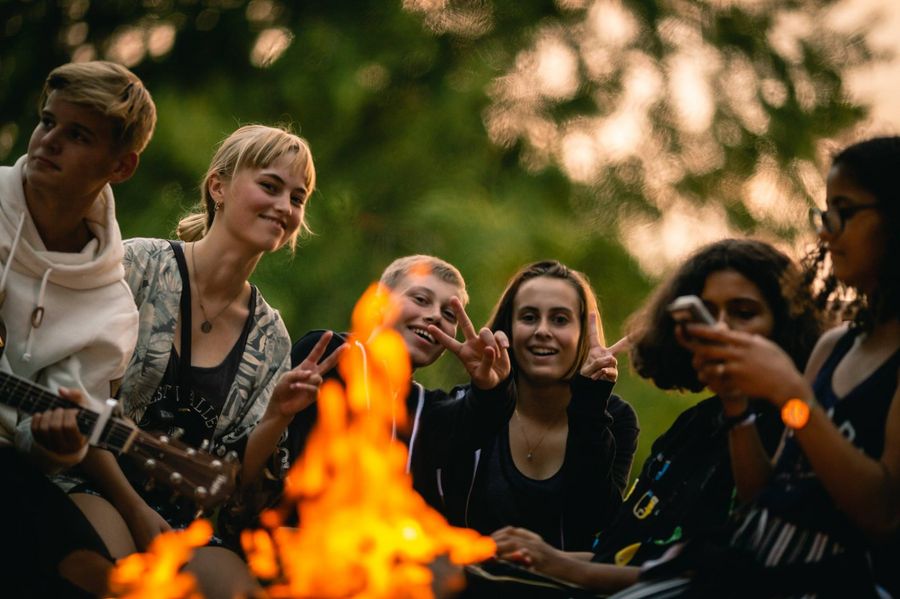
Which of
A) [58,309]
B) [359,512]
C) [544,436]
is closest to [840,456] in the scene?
[544,436]

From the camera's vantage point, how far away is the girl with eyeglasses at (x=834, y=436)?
80.0 inches

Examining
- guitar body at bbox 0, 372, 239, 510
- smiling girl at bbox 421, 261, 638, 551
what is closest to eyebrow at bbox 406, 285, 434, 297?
smiling girl at bbox 421, 261, 638, 551

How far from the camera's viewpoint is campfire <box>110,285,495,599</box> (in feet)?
10.4

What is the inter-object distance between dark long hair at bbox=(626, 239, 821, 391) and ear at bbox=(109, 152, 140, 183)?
157 centimetres

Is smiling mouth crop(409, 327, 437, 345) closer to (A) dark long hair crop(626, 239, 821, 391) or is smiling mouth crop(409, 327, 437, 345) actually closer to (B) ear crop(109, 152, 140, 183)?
(A) dark long hair crop(626, 239, 821, 391)

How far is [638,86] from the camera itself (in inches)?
264

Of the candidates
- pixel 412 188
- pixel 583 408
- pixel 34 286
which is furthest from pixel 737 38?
pixel 34 286

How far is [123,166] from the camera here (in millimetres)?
3029

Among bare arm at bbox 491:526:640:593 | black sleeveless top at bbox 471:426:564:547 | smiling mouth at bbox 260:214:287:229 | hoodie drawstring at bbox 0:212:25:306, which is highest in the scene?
smiling mouth at bbox 260:214:287:229

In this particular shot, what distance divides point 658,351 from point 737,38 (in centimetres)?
459

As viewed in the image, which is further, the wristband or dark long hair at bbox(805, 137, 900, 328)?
dark long hair at bbox(805, 137, 900, 328)

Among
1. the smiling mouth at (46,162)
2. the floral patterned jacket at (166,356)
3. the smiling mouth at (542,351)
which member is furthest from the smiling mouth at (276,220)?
the smiling mouth at (542,351)

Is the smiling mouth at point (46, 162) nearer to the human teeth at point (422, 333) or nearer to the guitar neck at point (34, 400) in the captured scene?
the guitar neck at point (34, 400)

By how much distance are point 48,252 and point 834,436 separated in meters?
2.11
